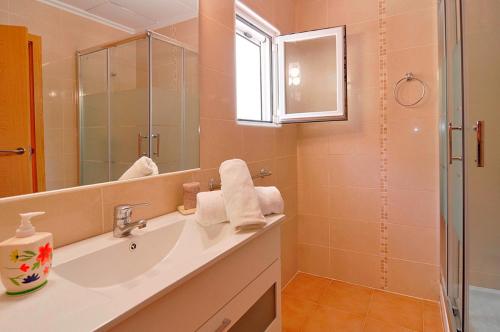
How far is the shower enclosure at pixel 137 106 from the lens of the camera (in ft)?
3.07

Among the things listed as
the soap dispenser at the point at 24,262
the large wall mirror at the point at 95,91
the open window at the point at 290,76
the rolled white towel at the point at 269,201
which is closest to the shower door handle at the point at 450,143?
the open window at the point at 290,76

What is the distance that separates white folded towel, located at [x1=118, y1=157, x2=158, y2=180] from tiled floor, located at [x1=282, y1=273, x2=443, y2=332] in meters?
1.29

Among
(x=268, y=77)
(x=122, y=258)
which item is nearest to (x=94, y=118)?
(x=122, y=258)

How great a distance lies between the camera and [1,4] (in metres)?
0.72

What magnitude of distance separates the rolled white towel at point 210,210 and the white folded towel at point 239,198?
0.03 meters

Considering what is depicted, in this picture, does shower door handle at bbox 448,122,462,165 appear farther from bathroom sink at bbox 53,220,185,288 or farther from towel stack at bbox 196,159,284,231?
bathroom sink at bbox 53,220,185,288

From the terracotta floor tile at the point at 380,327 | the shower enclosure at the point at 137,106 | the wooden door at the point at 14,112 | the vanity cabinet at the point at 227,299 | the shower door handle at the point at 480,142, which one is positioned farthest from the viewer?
the terracotta floor tile at the point at 380,327

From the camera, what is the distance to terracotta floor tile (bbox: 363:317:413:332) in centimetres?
171

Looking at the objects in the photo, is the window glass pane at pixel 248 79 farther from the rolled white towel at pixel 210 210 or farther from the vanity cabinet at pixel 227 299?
the vanity cabinet at pixel 227 299

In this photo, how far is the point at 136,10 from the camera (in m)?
1.10

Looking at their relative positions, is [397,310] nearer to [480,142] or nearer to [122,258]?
[480,142]

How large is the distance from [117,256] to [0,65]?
583 mm

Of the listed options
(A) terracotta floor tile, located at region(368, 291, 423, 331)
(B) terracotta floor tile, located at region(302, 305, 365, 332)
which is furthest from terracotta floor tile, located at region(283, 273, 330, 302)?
(A) terracotta floor tile, located at region(368, 291, 423, 331)

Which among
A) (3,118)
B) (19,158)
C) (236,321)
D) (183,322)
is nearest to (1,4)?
(3,118)
